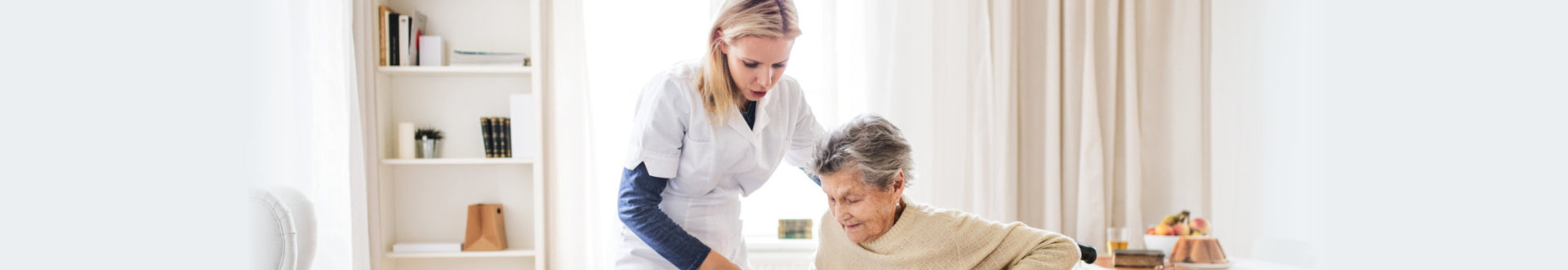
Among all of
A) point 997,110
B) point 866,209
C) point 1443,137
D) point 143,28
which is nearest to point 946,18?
point 997,110

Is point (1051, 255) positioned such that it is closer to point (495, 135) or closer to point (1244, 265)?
point (1244, 265)

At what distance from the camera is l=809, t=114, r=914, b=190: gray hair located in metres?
1.60

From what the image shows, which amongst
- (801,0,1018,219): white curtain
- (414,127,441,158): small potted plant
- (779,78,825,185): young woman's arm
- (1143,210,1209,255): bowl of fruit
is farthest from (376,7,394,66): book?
(1143,210,1209,255): bowl of fruit

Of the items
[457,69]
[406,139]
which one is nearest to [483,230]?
[406,139]

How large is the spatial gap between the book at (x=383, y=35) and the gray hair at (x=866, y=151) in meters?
2.28

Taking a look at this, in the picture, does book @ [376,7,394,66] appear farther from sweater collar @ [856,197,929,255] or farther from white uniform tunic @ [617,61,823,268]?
sweater collar @ [856,197,929,255]

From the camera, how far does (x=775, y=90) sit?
1.84 metres

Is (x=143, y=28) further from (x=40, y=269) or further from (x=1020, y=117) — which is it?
(x=1020, y=117)

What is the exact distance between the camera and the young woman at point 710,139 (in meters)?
1.61

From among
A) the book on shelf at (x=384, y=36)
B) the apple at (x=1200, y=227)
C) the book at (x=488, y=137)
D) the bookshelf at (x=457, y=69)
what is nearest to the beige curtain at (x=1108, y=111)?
the apple at (x=1200, y=227)

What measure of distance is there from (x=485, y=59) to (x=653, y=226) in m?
2.00

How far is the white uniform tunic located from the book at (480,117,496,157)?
1735mm

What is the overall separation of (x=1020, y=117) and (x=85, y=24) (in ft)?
9.87

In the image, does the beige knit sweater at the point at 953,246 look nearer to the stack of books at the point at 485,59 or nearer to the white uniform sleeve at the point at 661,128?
the white uniform sleeve at the point at 661,128
